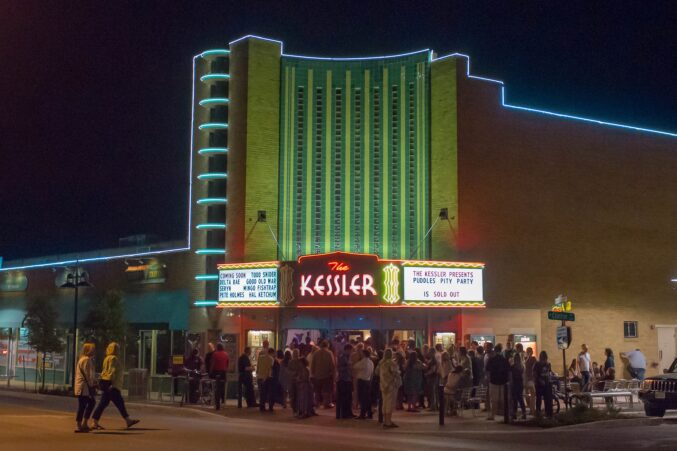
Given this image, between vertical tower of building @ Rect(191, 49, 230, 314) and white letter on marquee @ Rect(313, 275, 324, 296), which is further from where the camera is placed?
vertical tower of building @ Rect(191, 49, 230, 314)

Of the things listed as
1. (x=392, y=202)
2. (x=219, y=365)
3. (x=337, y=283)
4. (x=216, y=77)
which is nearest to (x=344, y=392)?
(x=219, y=365)

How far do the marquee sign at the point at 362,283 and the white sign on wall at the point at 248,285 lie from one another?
36 mm

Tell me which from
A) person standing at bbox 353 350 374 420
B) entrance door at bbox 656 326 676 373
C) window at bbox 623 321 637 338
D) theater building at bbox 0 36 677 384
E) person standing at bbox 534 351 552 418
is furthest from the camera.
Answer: entrance door at bbox 656 326 676 373

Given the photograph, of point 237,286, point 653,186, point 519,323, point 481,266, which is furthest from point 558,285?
point 237,286

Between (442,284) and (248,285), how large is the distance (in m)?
7.10

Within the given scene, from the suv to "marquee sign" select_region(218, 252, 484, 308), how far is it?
324 inches

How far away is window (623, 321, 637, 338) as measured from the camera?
34.8 m

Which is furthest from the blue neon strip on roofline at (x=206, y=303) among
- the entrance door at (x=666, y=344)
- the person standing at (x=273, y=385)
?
the entrance door at (x=666, y=344)

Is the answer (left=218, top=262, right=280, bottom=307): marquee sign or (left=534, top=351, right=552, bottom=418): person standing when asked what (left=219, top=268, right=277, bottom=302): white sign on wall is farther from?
(left=534, top=351, right=552, bottom=418): person standing

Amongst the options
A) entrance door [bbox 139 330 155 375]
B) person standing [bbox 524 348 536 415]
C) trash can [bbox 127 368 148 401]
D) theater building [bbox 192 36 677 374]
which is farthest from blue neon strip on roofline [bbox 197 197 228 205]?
person standing [bbox 524 348 536 415]

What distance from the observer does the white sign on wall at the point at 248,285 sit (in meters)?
30.1

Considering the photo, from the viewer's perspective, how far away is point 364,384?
2209 centimetres

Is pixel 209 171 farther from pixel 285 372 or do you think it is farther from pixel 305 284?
pixel 285 372

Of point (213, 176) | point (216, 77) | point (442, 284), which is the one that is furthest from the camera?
point (216, 77)
